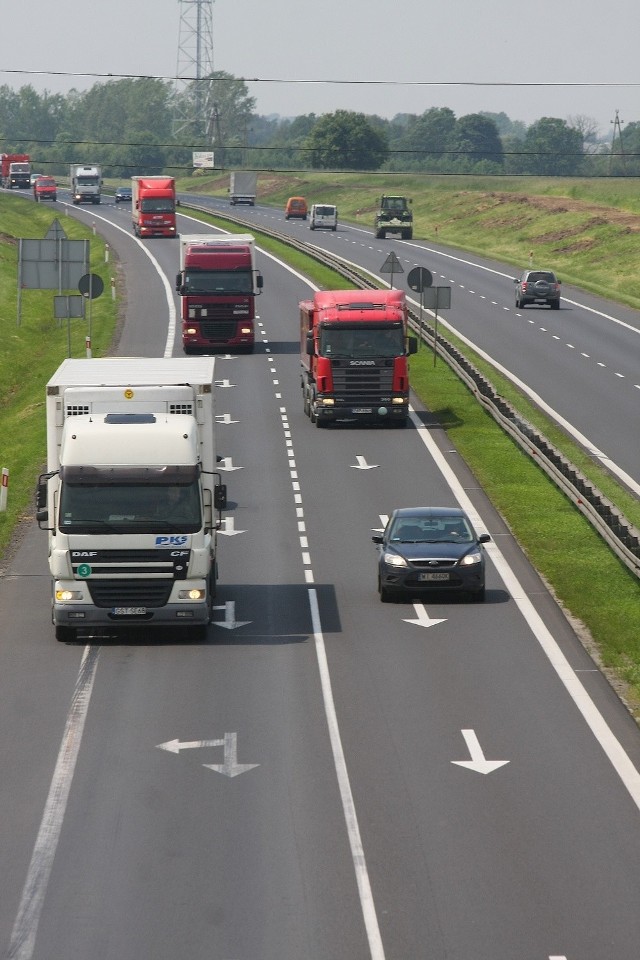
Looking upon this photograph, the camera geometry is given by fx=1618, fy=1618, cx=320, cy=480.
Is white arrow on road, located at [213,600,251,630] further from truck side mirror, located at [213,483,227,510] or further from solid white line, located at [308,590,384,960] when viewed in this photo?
truck side mirror, located at [213,483,227,510]

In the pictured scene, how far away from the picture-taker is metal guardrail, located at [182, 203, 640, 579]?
3116 centimetres

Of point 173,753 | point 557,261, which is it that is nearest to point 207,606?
point 173,753

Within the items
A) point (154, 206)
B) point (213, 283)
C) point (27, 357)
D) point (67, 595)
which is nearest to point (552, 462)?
point (67, 595)

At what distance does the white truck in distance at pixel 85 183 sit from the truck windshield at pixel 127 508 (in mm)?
130523

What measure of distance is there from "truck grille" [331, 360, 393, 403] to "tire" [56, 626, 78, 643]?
73.4 ft

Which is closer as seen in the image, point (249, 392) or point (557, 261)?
point (249, 392)

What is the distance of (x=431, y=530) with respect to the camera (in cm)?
2878

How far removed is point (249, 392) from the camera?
5422 cm

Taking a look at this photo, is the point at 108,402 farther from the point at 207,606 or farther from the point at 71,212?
the point at 71,212

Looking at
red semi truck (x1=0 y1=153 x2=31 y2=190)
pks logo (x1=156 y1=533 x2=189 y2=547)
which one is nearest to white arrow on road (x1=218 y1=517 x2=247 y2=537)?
pks logo (x1=156 y1=533 x2=189 y2=547)

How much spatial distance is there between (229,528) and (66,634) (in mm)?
9925

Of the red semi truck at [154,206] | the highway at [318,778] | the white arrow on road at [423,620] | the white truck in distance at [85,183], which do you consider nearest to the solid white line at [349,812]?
the highway at [318,778]

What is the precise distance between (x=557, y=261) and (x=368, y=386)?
202 feet

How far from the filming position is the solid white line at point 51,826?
45.3ft
